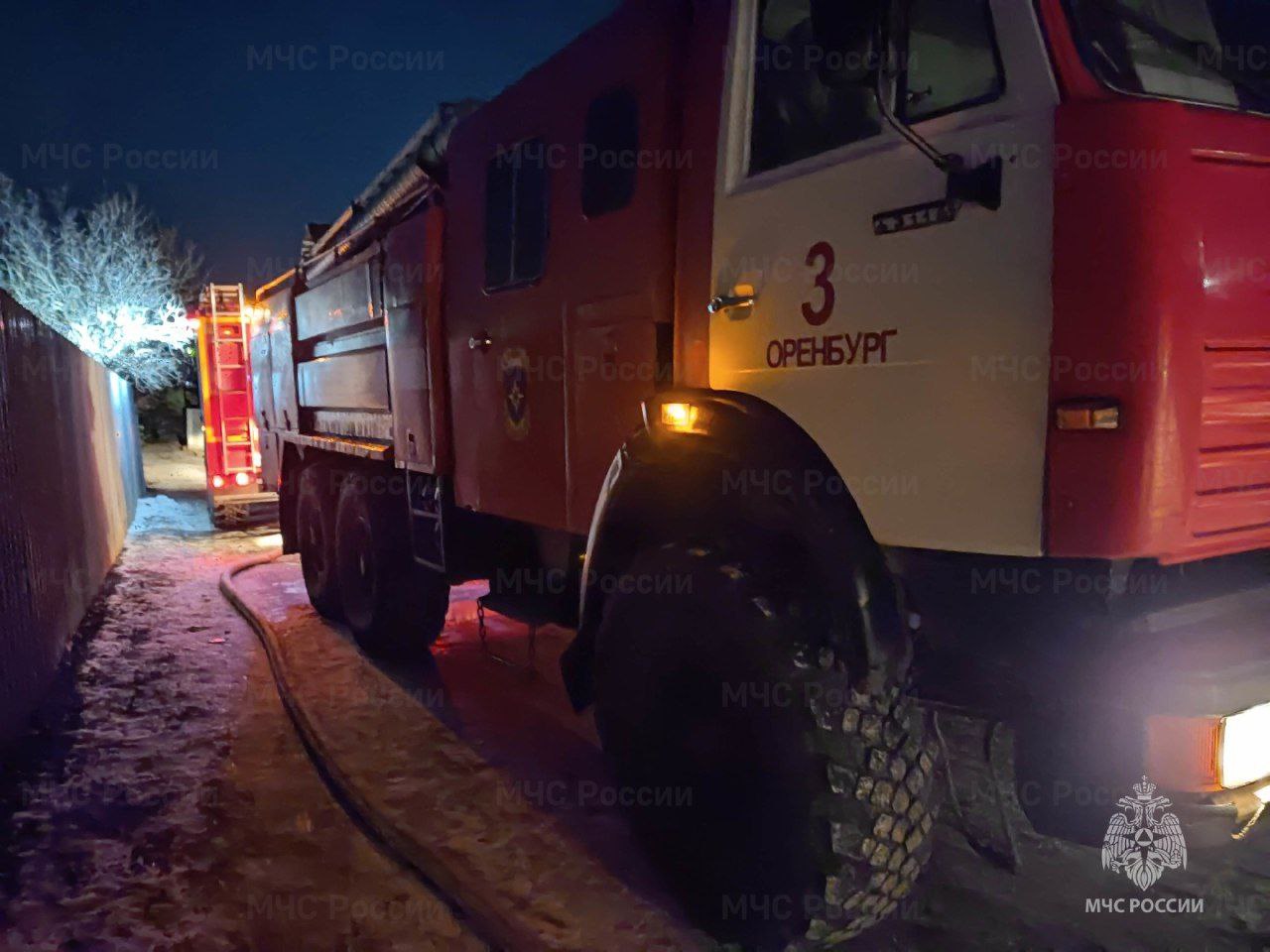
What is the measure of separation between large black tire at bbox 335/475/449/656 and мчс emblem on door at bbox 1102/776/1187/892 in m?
3.79

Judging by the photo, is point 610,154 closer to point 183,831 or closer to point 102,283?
point 183,831

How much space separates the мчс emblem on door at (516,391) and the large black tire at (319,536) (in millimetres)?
2947

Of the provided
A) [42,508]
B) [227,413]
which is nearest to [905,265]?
[42,508]

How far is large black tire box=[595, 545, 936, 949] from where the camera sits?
2.21 m

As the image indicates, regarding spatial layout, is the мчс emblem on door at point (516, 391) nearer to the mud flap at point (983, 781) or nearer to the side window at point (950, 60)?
the side window at point (950, 60)

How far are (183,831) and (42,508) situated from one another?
129 inches

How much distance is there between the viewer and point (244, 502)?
12.6m

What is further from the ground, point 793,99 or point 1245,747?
point 793,99

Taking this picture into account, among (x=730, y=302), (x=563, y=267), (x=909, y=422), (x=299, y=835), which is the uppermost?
(x=563, y=267)

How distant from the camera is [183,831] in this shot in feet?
11.7

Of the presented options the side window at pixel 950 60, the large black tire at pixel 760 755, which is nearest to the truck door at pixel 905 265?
the side window at pixel 950 60

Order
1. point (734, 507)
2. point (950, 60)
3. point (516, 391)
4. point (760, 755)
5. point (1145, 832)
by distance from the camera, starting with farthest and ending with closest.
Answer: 1. point (516, 391)
2. point (734, 507)
3. point (760, 755)
4. point (950, 60)
5. point (1145, 832)

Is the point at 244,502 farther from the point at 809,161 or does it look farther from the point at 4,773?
the point at 809,161

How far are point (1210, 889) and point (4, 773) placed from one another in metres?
A: 4.87
